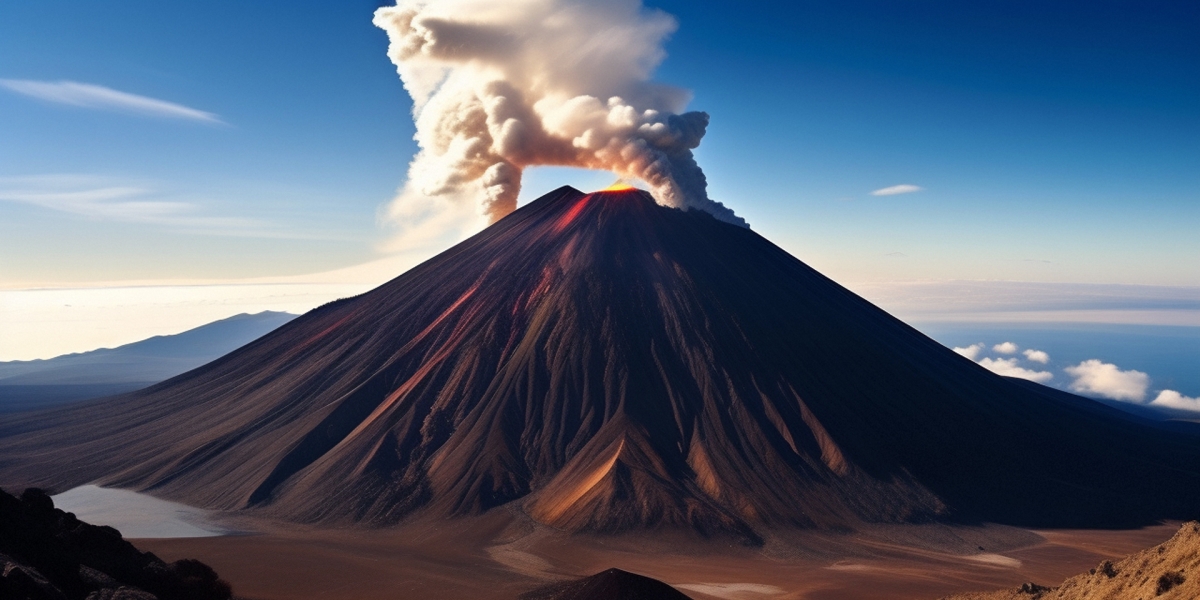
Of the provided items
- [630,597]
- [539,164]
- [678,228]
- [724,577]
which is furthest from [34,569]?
[539,164]

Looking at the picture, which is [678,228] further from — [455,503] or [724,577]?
[724,577]

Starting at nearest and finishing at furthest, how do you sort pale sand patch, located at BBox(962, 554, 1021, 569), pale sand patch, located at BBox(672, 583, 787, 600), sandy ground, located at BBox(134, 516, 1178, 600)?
pale sand patch, located at BBox(672, 583, 787, 600) → sandy ground, located at BBox(134, 516, 1178, 600) → pale sand patch, located at BBox(962, 554, 1021, 569)

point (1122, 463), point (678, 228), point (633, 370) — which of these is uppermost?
point (678, 228)

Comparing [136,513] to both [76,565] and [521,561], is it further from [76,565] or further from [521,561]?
[76,565]

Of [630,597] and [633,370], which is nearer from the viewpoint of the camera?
[630,597]

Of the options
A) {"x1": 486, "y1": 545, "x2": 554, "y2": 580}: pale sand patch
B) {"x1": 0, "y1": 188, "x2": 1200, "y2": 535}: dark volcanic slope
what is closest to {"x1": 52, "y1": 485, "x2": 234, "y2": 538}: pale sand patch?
{"x1": 0, "y1": 188, "x2": 1200, "y2": 535}: dark volcanic slope

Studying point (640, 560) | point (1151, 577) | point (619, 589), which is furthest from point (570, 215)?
point (1151, 577)

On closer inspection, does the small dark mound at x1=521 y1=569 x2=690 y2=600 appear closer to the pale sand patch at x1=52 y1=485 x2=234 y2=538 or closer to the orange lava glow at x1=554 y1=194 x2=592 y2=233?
the pale sand patch at x1=52 y1=485 x2=234 y2=538
